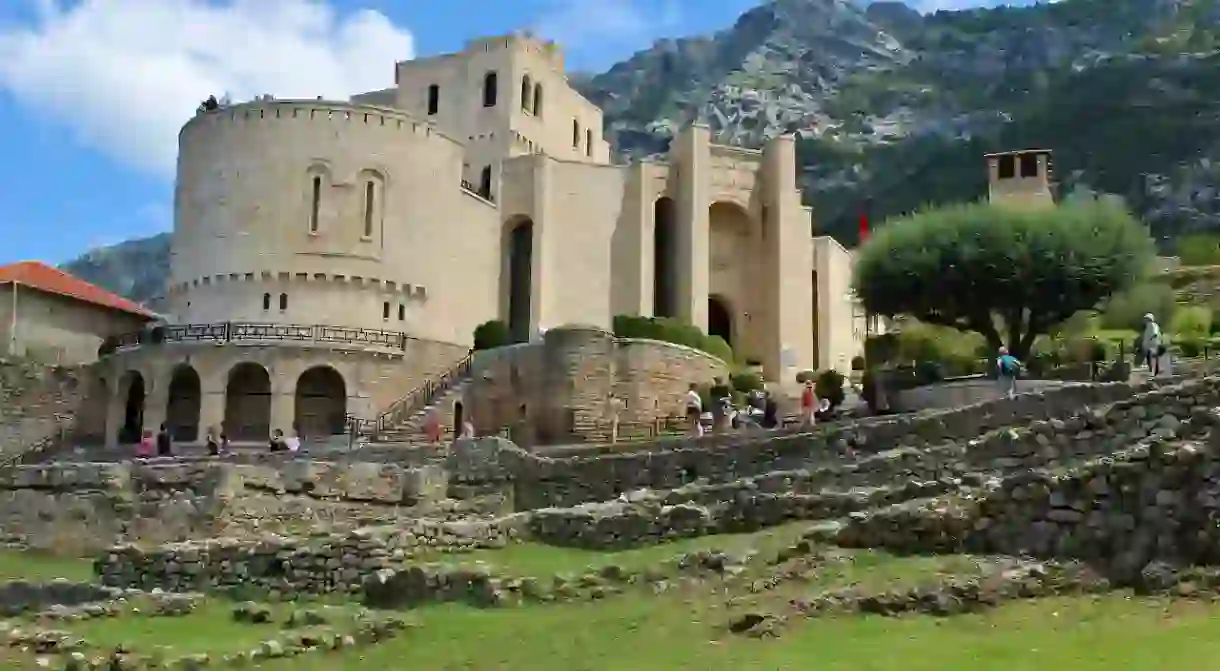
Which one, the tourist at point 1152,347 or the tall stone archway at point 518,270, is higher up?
the tall stone archway at point 518,270

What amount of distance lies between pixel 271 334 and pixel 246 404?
259 cm

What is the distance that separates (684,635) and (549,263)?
40703 mm

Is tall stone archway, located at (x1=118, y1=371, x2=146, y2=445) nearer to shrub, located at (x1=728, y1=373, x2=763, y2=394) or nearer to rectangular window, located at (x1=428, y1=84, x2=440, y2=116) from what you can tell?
shrub, located at (x1=728, y1=373, x2=763, y2=394)

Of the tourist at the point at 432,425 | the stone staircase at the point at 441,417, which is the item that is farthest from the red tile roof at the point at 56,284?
the tourist at the point at 432,425

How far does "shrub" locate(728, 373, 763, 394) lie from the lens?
43656 mm

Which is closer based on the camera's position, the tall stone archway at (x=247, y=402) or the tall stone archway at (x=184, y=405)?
the tall stone archway at (x=247, y=402)

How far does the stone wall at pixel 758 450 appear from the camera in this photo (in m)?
21.7

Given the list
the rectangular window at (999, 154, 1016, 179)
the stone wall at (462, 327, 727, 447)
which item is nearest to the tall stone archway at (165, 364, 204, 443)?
the stone wall at (462, 327, 727, 447)

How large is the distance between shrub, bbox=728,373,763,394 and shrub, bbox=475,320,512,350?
8887 millimetres

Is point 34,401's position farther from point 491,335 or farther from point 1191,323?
point 1191,323

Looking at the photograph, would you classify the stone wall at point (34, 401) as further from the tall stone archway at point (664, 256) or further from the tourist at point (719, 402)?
the tall stone archway at point (664, 256)

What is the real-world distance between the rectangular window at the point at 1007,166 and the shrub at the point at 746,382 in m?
21.6

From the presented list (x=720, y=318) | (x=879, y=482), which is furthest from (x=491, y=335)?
(x=879, y=482)

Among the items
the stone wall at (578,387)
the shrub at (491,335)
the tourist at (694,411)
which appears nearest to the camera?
the tourist at (694,411)
